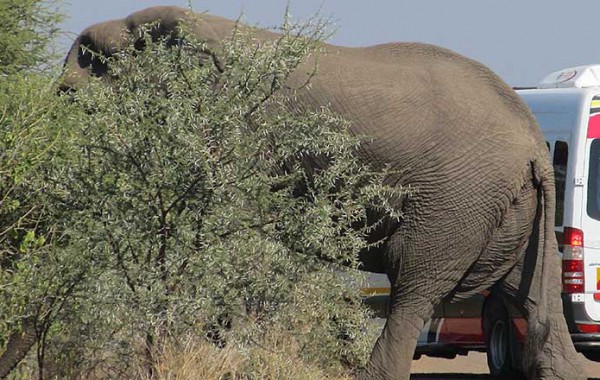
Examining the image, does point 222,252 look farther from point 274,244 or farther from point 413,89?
point 413,89

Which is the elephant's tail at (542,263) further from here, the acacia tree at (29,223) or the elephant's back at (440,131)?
the acacia tree at (29,223)

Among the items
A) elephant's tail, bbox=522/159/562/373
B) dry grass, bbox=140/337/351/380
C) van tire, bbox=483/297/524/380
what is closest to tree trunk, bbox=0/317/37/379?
dry grass, bbox=140/337/351/380

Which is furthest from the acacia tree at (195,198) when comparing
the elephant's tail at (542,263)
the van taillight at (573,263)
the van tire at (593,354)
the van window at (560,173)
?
the van tire at (593,354)

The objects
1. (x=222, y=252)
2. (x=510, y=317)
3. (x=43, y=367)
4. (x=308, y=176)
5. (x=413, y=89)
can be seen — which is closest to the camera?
(x=222, y=252)

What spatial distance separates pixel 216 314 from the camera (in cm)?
959

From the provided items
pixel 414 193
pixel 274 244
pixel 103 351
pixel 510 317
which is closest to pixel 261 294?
pixel 274 244

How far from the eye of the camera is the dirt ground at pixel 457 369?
15.9 metres

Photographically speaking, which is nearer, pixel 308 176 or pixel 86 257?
pixel 86 257

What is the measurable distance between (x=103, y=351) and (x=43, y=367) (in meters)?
0.58

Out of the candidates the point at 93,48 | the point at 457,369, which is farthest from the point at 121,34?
the point at 457,369

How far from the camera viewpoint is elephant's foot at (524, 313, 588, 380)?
1242 cm

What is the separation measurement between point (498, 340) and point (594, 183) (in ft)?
6.13

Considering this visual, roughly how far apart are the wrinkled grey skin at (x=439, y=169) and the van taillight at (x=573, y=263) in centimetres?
137

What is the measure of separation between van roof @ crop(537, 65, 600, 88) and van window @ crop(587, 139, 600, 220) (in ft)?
5.36
